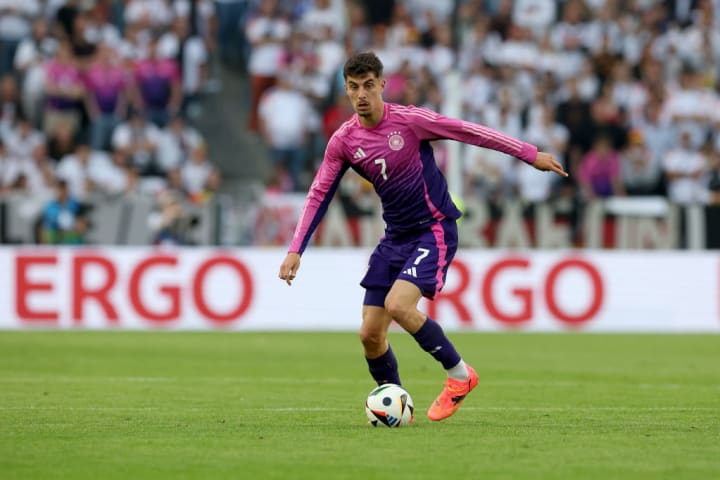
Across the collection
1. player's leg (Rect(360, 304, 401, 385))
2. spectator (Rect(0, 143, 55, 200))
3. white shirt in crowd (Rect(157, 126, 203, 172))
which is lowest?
spectator (Rect(0, 143, 55, 200))

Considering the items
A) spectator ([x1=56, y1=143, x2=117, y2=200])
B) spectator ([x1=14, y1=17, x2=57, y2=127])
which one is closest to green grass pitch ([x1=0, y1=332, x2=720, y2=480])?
spectator ([x1=56, y1=143, x2=117, y2=200])

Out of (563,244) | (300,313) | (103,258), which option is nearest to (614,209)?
(563,244)

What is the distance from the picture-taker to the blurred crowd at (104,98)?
72.2 ft

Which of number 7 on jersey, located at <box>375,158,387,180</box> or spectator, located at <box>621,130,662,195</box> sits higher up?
number 7 on jersey, located at <box>375,158,387,180</box>

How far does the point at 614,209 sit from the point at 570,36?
16.4ft

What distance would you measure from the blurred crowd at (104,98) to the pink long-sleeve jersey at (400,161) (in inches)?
455

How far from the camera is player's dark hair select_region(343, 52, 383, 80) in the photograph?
29.2 feet

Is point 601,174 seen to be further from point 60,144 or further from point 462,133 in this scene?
point 462,133

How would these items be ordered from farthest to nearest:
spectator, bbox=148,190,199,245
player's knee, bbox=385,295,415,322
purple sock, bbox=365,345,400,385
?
spectator, bbox=148,190,199,245
purple sock, bbox=365,345,400,385
player's knee, bbox=385,295,415,322

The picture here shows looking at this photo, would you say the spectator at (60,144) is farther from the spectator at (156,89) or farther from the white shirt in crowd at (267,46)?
the white shirt in crowd at (267,46)

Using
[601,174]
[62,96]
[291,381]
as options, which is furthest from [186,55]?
[291,381]

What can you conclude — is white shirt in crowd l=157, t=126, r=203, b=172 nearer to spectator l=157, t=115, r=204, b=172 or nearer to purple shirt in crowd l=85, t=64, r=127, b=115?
spectator l=157, t=115, r=204, b=172

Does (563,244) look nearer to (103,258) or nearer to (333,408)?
(103,258)

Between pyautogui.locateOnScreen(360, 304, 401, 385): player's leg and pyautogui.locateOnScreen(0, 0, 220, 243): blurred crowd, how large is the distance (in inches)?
453
